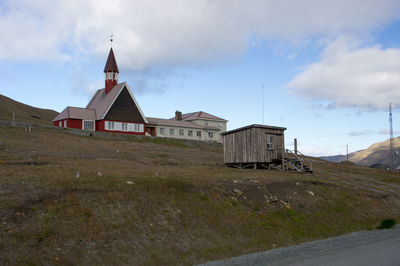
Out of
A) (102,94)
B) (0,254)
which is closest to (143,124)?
(102,94)

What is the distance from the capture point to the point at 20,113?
10025 cm

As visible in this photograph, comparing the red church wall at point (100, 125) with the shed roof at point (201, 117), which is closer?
the red church wall at point (100, 125)

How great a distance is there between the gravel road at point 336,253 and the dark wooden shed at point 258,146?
53.4 ft

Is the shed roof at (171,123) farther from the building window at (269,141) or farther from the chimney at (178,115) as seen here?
the building window at (269,141)

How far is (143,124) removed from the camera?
2222 inches

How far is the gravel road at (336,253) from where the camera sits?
11852 mm

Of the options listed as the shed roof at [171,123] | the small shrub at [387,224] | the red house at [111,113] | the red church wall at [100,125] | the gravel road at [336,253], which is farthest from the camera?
the shed roof at [171,123]

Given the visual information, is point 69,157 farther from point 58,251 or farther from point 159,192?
point 58,251

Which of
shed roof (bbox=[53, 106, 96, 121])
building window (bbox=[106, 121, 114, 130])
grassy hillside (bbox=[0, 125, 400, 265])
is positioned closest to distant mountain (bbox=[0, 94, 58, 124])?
shed roof (bbox=[53, 106, 96, 121])

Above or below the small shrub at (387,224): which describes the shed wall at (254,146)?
above

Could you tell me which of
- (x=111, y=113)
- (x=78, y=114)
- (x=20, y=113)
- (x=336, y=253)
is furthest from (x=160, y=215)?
(x=20, y=113)

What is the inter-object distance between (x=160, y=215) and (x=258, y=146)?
1924 cm

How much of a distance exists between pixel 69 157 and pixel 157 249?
19.2m

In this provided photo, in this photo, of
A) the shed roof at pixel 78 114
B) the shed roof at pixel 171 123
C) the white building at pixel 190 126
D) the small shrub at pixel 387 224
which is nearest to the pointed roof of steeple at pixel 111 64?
the shed roof at pixel 78 114
